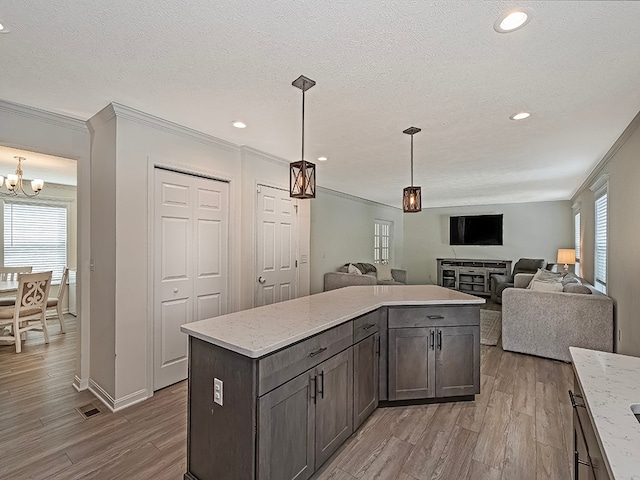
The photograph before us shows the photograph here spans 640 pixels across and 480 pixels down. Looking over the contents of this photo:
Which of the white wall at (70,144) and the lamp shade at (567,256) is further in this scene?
the lamp shade at (567,256)

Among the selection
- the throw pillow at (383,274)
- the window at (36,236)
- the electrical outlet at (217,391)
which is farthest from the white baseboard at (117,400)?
the throw pillow at (383,274)

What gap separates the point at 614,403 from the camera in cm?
105

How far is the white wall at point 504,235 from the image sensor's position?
7.74m

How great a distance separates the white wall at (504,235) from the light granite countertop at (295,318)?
6193 mm

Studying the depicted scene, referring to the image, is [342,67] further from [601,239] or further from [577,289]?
[601,239]

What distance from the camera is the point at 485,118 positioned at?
280 centimetres

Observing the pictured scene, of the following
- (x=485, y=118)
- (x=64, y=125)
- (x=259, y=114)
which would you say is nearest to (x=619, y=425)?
(x=485, y=118)

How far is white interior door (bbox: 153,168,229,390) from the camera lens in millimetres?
2947

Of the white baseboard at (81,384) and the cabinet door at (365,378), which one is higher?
the cabinet door at (365,378)

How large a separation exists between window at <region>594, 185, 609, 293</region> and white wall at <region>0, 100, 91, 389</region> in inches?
230

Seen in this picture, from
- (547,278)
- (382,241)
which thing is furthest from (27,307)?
(382,241)

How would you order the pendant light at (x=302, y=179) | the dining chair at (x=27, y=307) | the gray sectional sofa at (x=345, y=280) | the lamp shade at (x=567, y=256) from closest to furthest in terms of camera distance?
the pendant light at (x=302, y=179) → the dining chair at (x=27, y=307) → the gray sectional sofa at (x=345, y=280) → the lamp shade at (x=567, y=256)

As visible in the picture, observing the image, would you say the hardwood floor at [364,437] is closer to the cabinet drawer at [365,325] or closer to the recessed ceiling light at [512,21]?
the cabinet drawer at [365,325]

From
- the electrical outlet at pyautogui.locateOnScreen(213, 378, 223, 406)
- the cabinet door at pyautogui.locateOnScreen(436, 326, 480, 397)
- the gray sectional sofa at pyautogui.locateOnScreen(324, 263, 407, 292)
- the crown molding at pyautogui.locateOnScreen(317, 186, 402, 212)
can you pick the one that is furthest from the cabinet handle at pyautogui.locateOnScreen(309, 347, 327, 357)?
the crown molding at pyautogui.locateOnScreen(317, 186, 402, 212)
